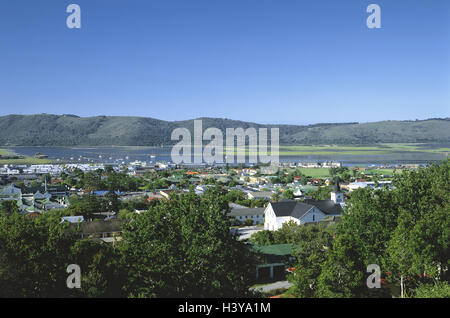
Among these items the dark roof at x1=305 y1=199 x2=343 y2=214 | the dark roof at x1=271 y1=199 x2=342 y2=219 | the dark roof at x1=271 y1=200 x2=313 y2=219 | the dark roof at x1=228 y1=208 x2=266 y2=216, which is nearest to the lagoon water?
the dark roof at x1=228 y1=208 x2=266 y2=216

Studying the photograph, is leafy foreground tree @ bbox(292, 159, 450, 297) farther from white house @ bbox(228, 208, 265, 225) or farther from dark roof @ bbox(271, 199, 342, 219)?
white house @ bbox(228, 208, 265, 225)

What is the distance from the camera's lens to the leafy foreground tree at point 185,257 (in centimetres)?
1011

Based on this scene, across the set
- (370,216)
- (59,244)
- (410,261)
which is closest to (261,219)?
(370,216)

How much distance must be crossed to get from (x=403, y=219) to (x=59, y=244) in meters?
10.9

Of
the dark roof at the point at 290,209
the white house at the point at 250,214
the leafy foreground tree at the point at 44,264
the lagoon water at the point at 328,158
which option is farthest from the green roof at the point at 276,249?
the lagoon water at the point at 328,158

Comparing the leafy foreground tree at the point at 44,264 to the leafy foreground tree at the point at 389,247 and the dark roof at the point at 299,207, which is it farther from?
the dark roof at the point at 299,207

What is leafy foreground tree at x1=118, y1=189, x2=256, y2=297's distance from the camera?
1011 cm

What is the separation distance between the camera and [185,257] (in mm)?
10562

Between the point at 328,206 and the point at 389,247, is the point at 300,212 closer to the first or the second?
the point at 328,206

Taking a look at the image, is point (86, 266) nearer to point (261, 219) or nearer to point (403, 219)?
point (403, 219)

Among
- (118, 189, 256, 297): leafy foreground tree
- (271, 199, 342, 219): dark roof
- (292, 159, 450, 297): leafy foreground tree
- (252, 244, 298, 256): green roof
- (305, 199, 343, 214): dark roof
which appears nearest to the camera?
(118, 189, 256, 297): leafy foreground tree

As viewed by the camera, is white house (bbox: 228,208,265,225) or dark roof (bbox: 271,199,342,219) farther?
white house (bbox: 228,208,265,225)

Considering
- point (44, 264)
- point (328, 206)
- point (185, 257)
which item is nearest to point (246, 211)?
point (328, 206)
